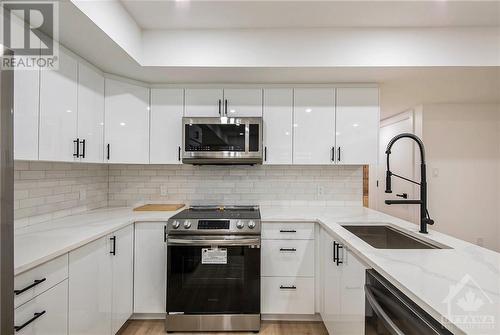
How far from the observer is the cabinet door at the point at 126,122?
2432 millimetres

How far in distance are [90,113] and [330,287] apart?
2343 mm

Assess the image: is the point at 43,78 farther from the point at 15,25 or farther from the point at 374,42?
the point at 374,42

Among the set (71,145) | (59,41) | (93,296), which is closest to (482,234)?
(93,296)

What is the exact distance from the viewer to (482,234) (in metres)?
3.54

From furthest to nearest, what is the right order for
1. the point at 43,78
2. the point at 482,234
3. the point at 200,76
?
the point at 482,234, the point at 200,76, the point at 43,78

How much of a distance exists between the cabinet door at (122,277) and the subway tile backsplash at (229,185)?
0.75 m

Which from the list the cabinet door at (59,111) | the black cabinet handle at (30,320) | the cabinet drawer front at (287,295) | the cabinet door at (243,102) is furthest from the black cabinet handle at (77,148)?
the cabinet drawer front at (287,295)

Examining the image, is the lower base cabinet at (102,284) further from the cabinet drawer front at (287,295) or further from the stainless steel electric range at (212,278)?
the cabinet drawer front at (287,295)

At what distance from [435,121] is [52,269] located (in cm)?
430

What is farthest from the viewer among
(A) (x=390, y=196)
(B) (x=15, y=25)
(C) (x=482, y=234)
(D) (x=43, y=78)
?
(A) (x=390, y=196)

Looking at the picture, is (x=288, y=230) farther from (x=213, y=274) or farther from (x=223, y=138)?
(x=223, y=138)

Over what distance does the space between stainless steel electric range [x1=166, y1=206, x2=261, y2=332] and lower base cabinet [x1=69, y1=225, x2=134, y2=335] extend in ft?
1.11

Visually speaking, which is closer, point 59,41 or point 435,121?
point 59,41

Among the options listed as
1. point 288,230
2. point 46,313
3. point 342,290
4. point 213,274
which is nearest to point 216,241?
point 213,274
